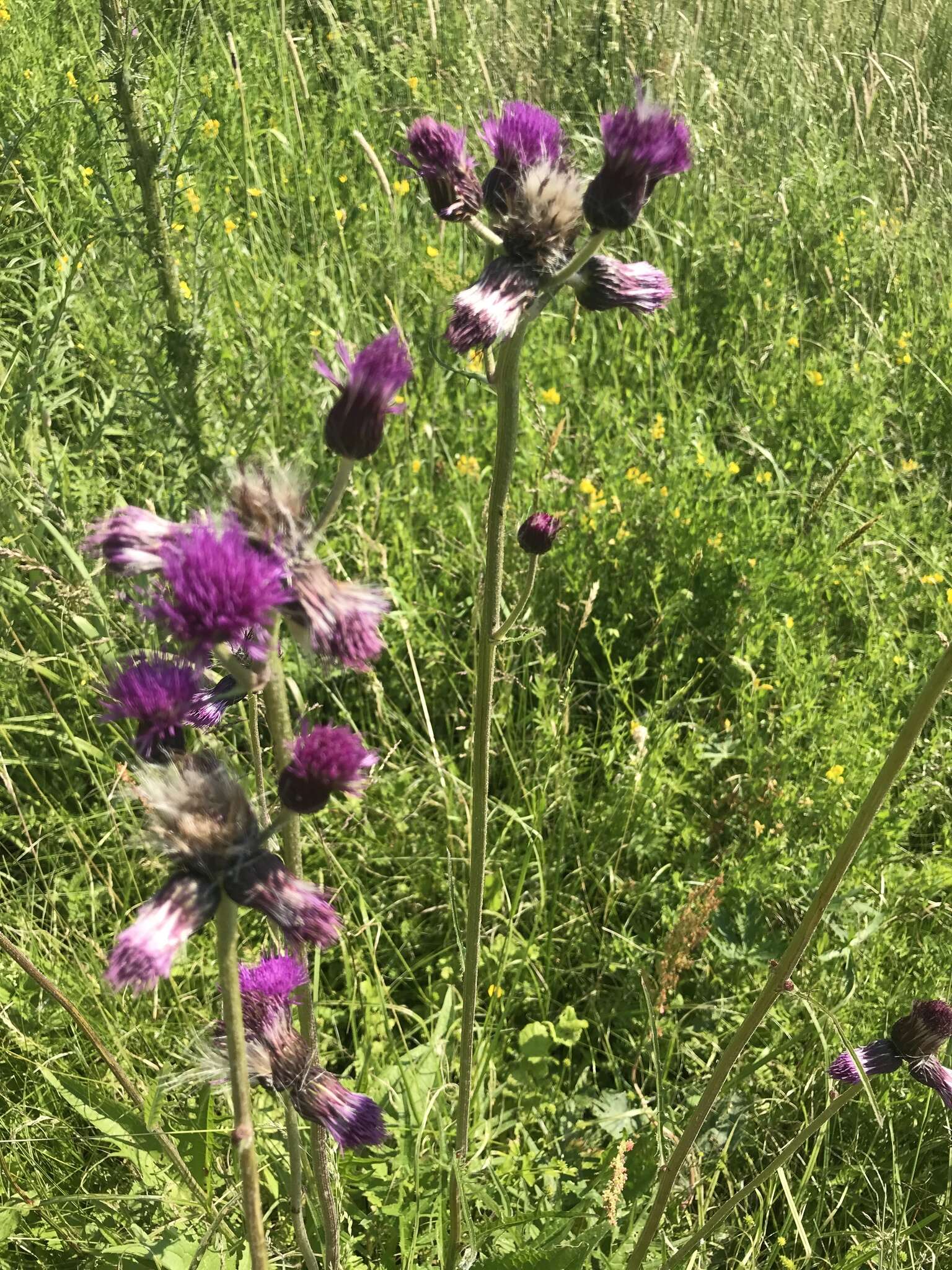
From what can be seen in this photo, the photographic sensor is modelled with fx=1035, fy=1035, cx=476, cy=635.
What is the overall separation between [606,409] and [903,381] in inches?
52.9

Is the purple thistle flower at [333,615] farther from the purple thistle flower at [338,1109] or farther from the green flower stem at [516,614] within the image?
the purple thistle flower at [338,1109]

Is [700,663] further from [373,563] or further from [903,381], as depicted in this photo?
[903,381]

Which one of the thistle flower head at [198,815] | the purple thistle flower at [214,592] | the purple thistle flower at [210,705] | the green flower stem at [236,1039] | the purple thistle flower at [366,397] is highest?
the purple thistle flower at [366,397]

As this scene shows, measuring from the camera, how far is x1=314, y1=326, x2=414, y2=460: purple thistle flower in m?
0.97

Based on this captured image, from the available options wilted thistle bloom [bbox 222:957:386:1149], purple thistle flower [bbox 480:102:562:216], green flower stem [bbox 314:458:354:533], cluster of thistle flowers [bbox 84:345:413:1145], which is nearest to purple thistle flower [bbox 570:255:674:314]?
purple thistle flower [bbox 480:102:562:216]

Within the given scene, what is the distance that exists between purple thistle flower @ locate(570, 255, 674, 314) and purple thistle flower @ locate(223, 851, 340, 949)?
78 centimetres

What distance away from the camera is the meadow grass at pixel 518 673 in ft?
6.50

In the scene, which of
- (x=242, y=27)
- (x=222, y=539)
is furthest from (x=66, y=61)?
(x=222, y=539)

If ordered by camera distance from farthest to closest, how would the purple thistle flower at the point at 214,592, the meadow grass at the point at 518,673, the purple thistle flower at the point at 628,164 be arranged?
the meadow grass at the point at 518,673
the purple thistle flower at the point at 628,164
the purple thistle flower at the point at 214,592

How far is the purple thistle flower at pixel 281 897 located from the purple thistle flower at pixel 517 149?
0.82m

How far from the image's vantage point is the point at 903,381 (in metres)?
4.05

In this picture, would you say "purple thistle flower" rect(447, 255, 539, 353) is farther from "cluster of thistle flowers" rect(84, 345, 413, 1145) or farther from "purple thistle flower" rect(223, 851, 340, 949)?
"purple thistle flower" rect(223, 851, 340, 949)

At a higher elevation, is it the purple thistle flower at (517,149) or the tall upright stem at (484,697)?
the purple thistle flower at (517,149)

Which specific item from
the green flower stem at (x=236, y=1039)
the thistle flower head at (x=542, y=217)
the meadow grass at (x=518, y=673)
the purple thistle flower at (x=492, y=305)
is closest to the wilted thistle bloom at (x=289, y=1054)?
the green flower stem at (x=236, y=1039)
